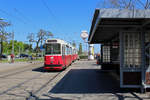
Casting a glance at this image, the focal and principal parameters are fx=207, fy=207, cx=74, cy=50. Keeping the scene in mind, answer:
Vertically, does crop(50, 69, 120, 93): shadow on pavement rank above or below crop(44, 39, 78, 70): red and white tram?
below

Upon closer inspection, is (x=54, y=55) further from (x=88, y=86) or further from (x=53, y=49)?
(x=88, y=86)

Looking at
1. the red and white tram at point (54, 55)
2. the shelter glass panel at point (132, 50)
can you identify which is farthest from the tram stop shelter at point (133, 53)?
the red and white tram at point (54, 55)

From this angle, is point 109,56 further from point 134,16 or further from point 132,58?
point 134,16

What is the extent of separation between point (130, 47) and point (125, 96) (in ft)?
6.90

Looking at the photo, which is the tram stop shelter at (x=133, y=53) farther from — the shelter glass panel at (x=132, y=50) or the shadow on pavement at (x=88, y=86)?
the shadow on pavement at (x=88, y=86)

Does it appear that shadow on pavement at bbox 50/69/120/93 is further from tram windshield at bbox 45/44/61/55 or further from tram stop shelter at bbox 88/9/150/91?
tram windshield at bbox 45/44/61/55

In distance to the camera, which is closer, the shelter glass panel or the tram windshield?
the shelter glass panel

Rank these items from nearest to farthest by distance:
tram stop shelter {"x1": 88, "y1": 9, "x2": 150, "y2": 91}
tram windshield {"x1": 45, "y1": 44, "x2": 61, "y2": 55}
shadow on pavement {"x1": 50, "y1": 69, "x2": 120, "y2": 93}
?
tram stop shelter {"x1": 88, "y1": 9, "x2": 150, "y2": 91} < shadow on pavement {"x1": 50, "y1": 69, "x2": 120, "y2": 93} < tram windshield {"x1": 45, "y1": 44, "x2": 61, "y2": 55}

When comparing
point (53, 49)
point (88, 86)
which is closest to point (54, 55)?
point (53, 49)

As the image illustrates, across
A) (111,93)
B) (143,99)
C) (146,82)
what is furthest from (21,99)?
(146,82)

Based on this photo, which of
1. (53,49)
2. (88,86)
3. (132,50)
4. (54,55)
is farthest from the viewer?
(53,49)

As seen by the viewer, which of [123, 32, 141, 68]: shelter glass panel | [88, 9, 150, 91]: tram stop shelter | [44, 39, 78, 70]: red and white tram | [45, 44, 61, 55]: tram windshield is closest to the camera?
[88, 9, 150, 91]: tram stop shelter

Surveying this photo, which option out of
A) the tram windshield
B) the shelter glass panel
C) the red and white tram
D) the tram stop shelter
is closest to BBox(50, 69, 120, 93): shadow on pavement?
the tram stop shelter

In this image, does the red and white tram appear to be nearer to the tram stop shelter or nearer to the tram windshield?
the tram windshield
